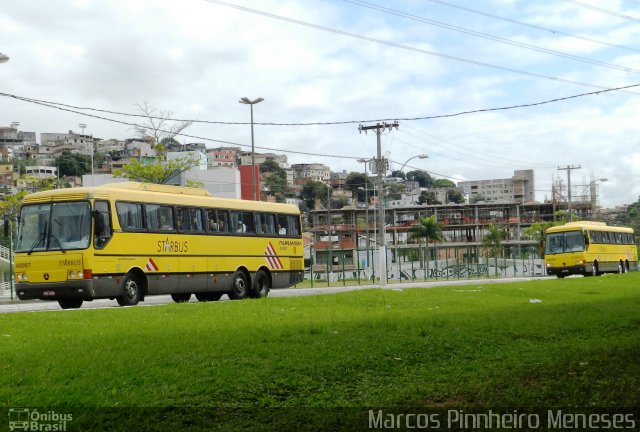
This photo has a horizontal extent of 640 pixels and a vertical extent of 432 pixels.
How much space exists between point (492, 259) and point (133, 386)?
67.1 metres

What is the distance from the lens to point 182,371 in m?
9.19

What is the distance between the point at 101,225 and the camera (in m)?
22.2

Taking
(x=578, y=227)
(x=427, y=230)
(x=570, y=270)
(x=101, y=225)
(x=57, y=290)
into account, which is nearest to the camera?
(x=57, y=290)

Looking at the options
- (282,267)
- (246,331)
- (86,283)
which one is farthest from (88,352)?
(282,267)

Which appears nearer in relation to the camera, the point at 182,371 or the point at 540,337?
the point at 182,371

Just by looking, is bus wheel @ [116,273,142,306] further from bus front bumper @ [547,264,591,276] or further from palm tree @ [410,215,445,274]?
palm tree @ [410,215,445,274]

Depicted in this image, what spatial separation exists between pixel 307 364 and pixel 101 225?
44.8 ft

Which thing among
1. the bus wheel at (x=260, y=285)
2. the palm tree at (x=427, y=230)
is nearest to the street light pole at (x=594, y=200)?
the palm tree at (x=427, y=230)

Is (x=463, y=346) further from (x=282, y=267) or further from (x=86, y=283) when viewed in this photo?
(x=282, y=267)

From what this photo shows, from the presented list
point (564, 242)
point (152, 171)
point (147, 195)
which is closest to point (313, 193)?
point (152, 171)

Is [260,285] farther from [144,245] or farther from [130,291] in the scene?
[130,291]

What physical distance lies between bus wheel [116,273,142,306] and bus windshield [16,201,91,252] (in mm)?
1840

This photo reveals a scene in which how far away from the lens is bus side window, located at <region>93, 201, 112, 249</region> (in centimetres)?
2203

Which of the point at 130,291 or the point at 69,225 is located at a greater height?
the point at 69,225
